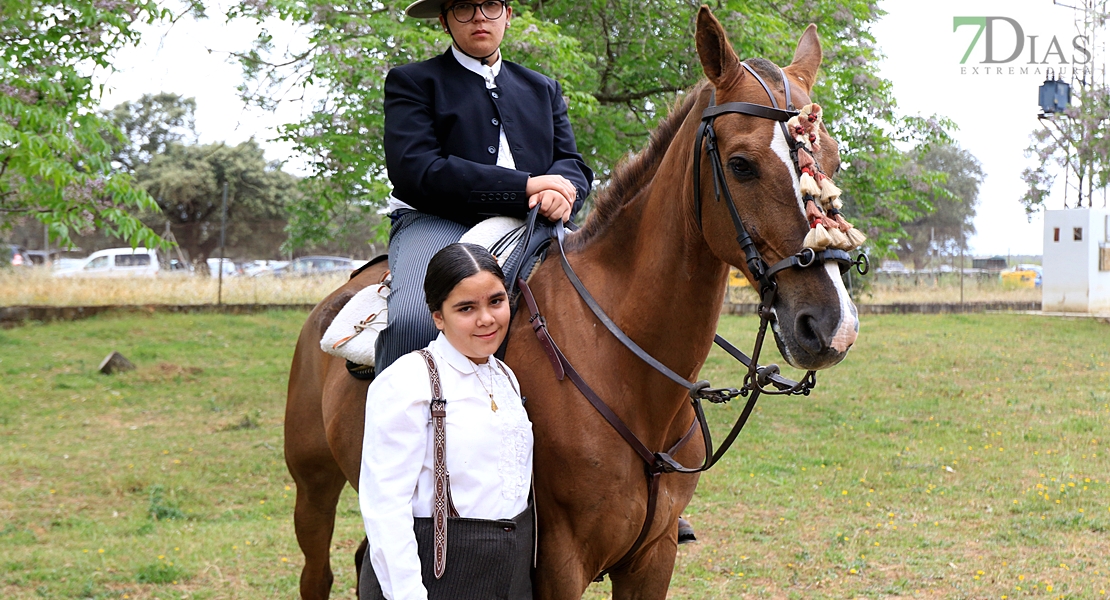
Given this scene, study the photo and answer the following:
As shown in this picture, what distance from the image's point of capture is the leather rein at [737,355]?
233cm

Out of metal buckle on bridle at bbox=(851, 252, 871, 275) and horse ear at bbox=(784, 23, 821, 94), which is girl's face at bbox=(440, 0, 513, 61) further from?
metal buckle on bridle at bbox=(851, 252, 871, 275)

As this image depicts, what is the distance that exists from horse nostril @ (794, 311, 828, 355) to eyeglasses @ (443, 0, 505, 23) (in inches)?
66.7

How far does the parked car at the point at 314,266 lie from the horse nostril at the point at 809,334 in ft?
62.0

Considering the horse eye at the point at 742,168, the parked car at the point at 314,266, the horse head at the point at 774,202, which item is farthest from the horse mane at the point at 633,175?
the parked car at the point at 314,266

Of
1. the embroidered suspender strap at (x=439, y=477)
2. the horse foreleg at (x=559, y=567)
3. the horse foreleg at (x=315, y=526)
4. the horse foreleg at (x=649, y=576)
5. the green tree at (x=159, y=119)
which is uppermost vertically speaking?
the green tree at (x=159, y=119)

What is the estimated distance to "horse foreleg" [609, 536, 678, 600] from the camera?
9.81ft

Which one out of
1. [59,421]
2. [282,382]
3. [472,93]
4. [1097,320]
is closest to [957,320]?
[1097,320]

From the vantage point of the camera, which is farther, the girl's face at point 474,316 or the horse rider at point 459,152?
the horse rider at point 459,152

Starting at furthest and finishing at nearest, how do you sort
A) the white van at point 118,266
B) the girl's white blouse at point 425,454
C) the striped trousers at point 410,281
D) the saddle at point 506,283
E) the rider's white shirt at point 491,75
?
the white van at point 118,266
the rider's white shirt at point 491,75
the saddle at point 506,283
the striped trousers at point 410,281
the girl's white blouse at point 425,454

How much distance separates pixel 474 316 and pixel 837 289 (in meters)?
0.95

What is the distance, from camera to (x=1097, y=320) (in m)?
20.3

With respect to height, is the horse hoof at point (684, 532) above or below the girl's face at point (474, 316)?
below

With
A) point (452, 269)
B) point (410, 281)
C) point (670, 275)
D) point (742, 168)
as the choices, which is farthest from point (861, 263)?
point (410, 281)

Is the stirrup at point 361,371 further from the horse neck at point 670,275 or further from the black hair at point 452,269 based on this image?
the horse neck at point 670,275
